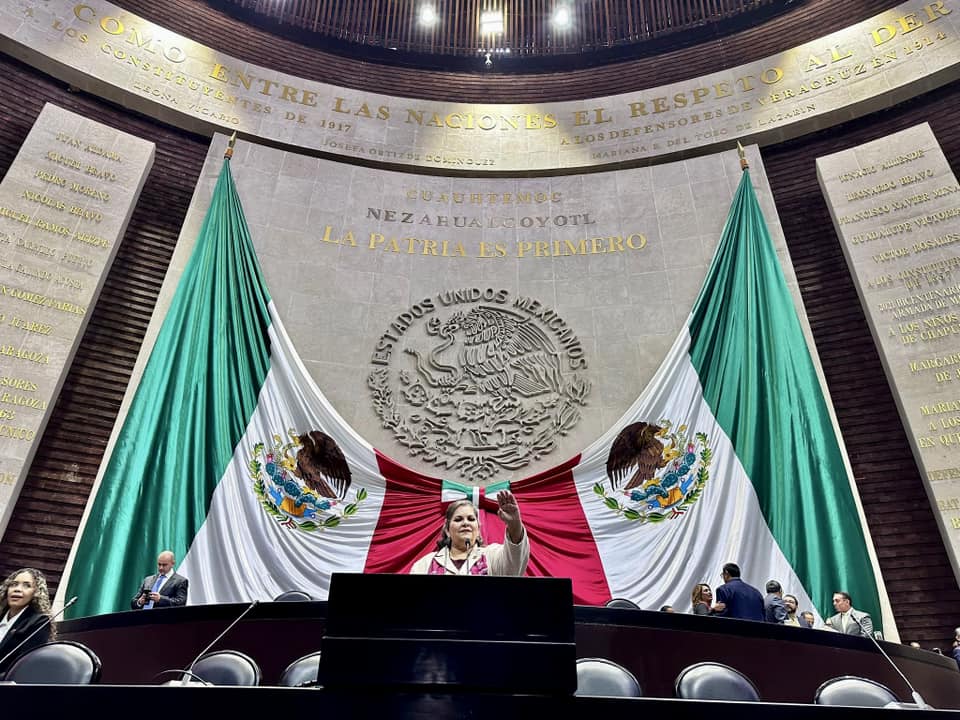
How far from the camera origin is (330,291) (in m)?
8.01

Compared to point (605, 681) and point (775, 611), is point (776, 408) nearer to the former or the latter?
point (775, 611)

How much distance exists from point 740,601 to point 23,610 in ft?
12.4

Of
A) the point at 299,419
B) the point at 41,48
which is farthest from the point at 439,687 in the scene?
the point at 41,48

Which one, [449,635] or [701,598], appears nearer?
[449,635]

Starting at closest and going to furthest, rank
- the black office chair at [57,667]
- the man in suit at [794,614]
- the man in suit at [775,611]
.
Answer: the black office chair at [57,667], the man in suit at [775,611], the man in suit at [794,614]

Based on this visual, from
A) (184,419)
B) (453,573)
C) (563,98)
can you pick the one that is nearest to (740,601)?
(453,573)

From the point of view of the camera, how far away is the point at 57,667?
206cm

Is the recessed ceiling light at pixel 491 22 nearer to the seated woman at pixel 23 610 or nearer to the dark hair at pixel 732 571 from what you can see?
the dark hair at pixel 732 571

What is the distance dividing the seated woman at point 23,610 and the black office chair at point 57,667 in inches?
45.0

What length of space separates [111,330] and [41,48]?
357cm

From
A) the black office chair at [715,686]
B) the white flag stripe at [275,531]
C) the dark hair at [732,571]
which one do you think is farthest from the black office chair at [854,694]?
the white flag stripe at [275,531]

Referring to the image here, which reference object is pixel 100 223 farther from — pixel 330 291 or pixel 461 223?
pixel 461 223

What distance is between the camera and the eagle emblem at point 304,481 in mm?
6277

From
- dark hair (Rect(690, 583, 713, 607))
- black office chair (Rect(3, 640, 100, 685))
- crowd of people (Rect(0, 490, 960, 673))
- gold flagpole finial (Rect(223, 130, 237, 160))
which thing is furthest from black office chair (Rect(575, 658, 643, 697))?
gold flagpole finial (Rect(223, 130, 237, 160))
